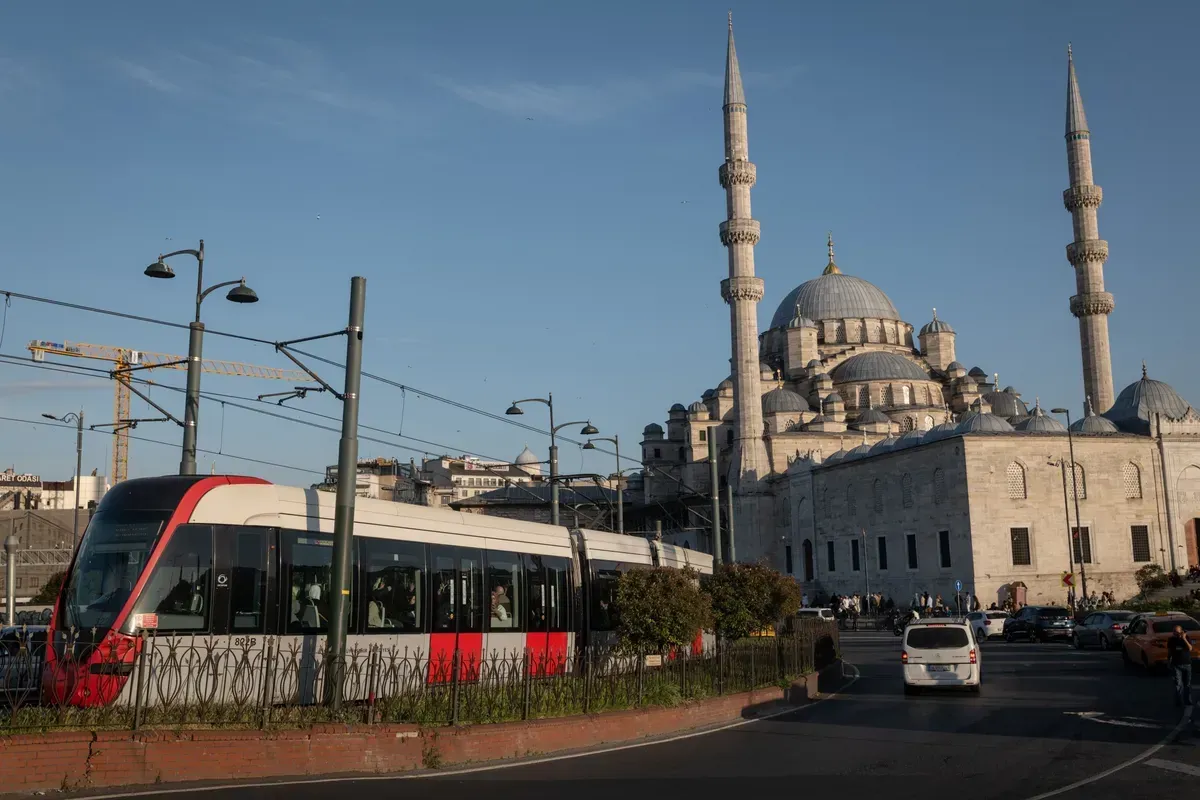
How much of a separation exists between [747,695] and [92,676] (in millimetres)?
9144

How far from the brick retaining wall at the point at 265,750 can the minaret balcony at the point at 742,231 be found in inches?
1998

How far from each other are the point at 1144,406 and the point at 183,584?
54650 millimetres

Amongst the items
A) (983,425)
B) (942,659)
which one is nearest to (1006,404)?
(983,425)

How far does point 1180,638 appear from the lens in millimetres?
16453

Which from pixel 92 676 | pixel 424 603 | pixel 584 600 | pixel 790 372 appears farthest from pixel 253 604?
pixel 790 372

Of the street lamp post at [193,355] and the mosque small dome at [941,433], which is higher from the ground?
the mosque small dome at [941,433]

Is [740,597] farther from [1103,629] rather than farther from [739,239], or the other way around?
[739,239]

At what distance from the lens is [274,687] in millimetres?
10789

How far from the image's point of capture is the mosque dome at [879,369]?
75812mm

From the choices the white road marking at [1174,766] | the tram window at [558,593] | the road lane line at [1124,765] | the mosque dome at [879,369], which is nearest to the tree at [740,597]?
the tram window at [558,593]

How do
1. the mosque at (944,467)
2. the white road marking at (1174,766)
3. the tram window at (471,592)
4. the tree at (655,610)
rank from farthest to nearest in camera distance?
the mosque at (944,467) → the tree at (655,610) → the tram window at (471,592) → the white road marking at (1174,766)

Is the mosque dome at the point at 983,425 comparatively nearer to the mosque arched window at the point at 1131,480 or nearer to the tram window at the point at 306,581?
the mosque arched window at the point at 1131,480

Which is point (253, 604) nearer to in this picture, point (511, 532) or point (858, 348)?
point (511, 532)

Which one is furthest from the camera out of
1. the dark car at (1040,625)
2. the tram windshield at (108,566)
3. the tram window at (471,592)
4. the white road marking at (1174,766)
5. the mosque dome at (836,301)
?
the mosque dome at (836,301)
